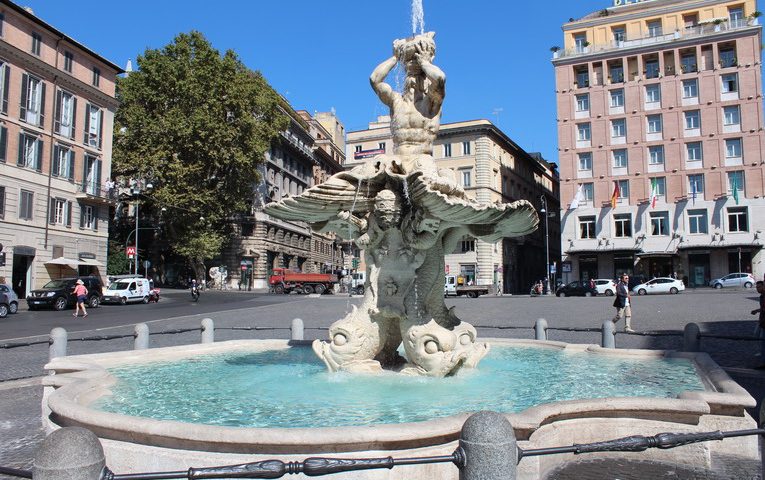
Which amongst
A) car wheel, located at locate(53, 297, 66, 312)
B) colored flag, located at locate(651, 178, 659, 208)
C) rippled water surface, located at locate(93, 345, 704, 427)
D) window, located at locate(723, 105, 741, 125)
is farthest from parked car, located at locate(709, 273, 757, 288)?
car wheel, located at locate(53, 297, 66, 312)

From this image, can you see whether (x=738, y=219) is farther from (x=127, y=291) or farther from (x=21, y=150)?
(x=21, y=150)

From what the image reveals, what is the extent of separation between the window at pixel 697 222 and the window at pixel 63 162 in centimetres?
4455

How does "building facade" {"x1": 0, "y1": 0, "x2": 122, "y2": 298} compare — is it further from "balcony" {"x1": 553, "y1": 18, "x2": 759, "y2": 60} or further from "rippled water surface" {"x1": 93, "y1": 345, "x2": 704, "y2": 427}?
"balcony" {"x1": 553, "y1": 18, "x2": 759, "y2": 60}

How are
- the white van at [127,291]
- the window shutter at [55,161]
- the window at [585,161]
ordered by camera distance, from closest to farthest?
the white van at [127,291]
the window shutter at [55,161]
the window at [585,161]

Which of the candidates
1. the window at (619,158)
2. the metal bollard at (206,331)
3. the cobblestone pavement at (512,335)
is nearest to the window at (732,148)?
the window at (619,158)

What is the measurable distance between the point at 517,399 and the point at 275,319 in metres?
16.2

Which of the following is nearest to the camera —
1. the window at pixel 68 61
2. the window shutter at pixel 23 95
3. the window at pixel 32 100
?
the window shutter at pixel 23 95

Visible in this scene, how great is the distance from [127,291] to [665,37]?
4482cm

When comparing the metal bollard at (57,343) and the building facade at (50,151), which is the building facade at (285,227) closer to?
the building facade at (50,151)

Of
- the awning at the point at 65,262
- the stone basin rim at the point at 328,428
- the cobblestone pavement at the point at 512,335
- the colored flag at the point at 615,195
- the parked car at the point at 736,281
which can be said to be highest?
the colored flag at the point at 615,195

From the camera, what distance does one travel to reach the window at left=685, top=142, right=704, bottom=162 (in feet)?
152

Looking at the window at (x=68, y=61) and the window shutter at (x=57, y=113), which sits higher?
the window at (x=68, y=61)

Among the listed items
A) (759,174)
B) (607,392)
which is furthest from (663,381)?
(759,174)

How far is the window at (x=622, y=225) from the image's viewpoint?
4806 cm
